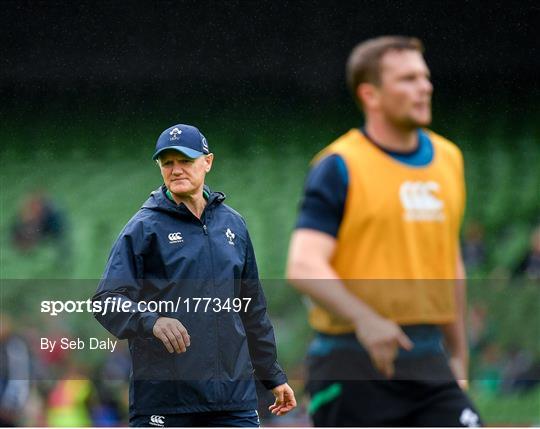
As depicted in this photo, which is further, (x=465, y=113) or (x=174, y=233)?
(x=465, y=113)

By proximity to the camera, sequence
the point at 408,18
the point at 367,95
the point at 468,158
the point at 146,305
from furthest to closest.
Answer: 1. the point at 468,158
2. the point at 408,18
3. the point at 146,305
4. the point at 367,95

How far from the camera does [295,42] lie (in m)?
7.30

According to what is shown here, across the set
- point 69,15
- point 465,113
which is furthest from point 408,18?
point 69,15

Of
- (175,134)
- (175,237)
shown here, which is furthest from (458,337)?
(175,134)

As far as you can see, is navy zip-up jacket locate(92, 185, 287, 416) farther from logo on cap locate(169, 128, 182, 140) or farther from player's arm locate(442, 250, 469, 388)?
player's arm locate(442, 250, 469, 388)

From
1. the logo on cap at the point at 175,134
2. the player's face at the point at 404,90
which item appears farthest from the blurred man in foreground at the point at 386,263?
the logo on cap at the point at 175,134

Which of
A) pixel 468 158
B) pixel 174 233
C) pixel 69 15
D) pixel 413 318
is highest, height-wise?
pixel 69 15

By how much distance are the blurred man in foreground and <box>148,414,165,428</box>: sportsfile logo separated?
3.85ft

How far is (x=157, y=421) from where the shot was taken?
16.9ft

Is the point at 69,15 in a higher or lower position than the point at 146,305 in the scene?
higher

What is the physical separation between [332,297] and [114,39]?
3.54 meters

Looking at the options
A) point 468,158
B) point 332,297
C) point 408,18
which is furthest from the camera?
point 468,158

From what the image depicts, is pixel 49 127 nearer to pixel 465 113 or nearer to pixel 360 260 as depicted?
pixel 465 113

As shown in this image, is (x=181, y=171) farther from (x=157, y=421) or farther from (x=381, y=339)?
(x=381, y=339)
